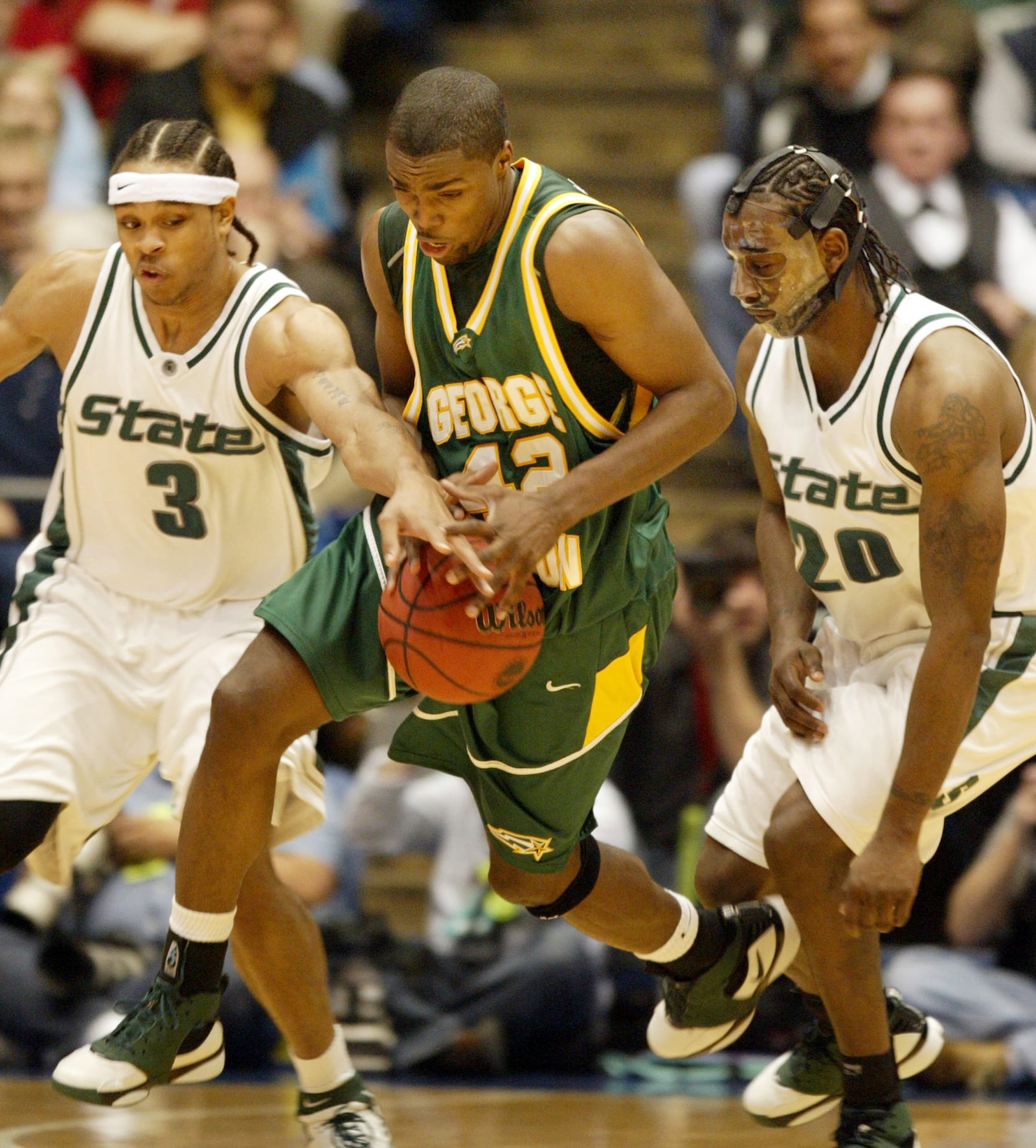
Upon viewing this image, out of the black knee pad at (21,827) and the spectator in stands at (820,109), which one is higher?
the spectator in stands at (820,109)

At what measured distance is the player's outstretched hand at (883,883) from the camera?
407cm

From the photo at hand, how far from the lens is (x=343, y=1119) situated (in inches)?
178

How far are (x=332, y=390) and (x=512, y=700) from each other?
79 centimetres

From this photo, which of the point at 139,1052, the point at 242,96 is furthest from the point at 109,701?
the point at 242,96

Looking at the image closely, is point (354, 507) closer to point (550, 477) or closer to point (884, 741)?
point (550, 477)

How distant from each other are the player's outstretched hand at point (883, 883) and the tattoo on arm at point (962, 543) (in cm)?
58

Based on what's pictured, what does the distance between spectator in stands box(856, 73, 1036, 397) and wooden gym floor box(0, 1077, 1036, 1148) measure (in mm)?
3180

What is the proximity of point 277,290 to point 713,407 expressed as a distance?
45.4 inches

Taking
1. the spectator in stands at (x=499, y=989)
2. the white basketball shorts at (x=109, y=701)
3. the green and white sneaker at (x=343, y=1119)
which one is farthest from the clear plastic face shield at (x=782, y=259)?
the spectator in stands at (x=499, y=989)

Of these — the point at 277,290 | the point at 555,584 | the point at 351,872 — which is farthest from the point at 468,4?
the point at 555,584

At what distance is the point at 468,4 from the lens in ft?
34.1

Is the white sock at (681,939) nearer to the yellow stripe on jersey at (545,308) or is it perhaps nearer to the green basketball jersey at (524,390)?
the green basketball jersey at (524,390)

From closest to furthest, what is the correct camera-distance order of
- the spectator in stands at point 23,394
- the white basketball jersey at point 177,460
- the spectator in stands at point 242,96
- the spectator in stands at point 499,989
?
the white basketball jersey at point 177,460 → the spectator in stands at point 499,989 → the spectator in stands at point 23,394 → the spectator in stands at point 242,96

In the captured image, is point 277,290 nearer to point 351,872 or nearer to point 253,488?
point 253,488
